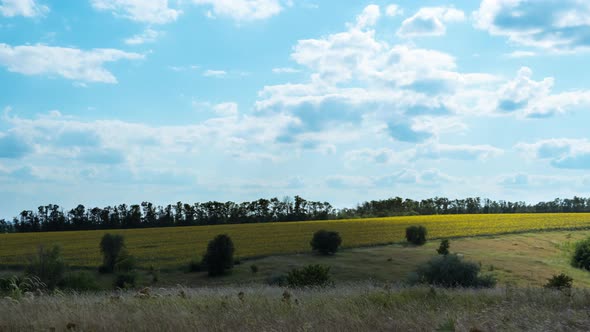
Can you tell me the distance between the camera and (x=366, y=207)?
127500 millimetres

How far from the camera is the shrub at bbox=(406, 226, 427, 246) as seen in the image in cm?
5356

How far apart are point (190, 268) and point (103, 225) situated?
61.8m

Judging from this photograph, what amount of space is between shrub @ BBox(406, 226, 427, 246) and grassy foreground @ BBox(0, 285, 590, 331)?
43.2 meters

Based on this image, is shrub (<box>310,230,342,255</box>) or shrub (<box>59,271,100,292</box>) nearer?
shrub (<box>59,271,100,292</box>)

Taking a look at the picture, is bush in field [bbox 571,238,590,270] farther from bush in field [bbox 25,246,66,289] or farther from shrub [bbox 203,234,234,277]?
bush in field [bbox 25,246,66,289]

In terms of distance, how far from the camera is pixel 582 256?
161 ft

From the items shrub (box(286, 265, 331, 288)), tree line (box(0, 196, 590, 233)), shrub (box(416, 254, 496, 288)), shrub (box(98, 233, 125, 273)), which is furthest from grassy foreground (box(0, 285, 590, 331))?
tree line (box(0, 196, 590, 233))

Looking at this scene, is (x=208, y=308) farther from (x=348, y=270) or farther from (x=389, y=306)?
(x=348, y=270)

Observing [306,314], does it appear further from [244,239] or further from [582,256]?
[244,239]

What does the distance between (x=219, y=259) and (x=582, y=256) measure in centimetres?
3204

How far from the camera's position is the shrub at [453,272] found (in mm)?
22312

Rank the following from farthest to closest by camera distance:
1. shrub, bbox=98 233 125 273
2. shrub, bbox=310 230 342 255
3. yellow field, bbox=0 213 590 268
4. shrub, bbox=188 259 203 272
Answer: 1. yellow field, bbox=0 213 590 268
2. shrub, bbox=310 230 342 255
3. shrub, bbox=98 233 125 273
4. shrub, bbox=188 259 203 272

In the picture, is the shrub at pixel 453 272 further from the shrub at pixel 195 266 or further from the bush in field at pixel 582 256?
the bush in field at pixel 582 256

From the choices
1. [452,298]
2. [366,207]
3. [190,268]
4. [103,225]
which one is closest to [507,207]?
[366,207]
